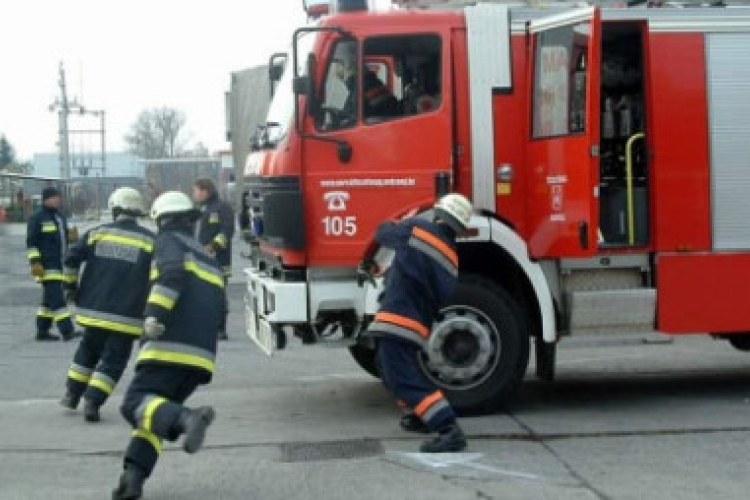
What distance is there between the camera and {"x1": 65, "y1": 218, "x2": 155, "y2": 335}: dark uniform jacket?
8023mm

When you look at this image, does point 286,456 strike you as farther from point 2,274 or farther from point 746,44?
point 2,274

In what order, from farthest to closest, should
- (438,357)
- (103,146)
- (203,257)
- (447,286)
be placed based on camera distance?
(103,146) < (438,357) < (447,286) < (203,257)

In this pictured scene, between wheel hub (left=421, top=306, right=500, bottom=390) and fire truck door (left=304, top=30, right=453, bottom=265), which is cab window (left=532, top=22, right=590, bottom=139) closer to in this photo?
fire truck door (left=304, top=30, right=453, bottom=265)

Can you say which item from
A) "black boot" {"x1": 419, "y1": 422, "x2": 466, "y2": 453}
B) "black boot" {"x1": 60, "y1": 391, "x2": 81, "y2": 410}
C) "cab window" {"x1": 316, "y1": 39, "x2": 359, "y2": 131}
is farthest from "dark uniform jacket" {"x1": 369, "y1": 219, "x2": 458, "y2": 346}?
"black boot" {"x1": 60, "y1": 391, "x2": 81, "y2": 410}

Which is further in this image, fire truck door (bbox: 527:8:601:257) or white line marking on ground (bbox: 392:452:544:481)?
fire truck door (bbox: 527:8:601:257)

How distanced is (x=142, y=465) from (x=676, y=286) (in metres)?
4.31

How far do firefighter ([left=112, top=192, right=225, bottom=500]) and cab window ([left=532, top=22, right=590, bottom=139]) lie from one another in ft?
9.50

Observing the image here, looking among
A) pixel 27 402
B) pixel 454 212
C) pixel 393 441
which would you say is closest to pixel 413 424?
pixel 393 441

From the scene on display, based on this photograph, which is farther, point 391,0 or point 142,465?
point 391,0

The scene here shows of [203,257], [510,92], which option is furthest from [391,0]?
[203,257]

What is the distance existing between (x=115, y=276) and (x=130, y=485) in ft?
8.08

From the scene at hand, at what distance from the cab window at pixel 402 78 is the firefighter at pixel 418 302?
1255 mm

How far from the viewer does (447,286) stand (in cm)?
704

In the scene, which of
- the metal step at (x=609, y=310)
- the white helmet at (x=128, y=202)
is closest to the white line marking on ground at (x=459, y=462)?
the metal step at (x=609, y=310)
